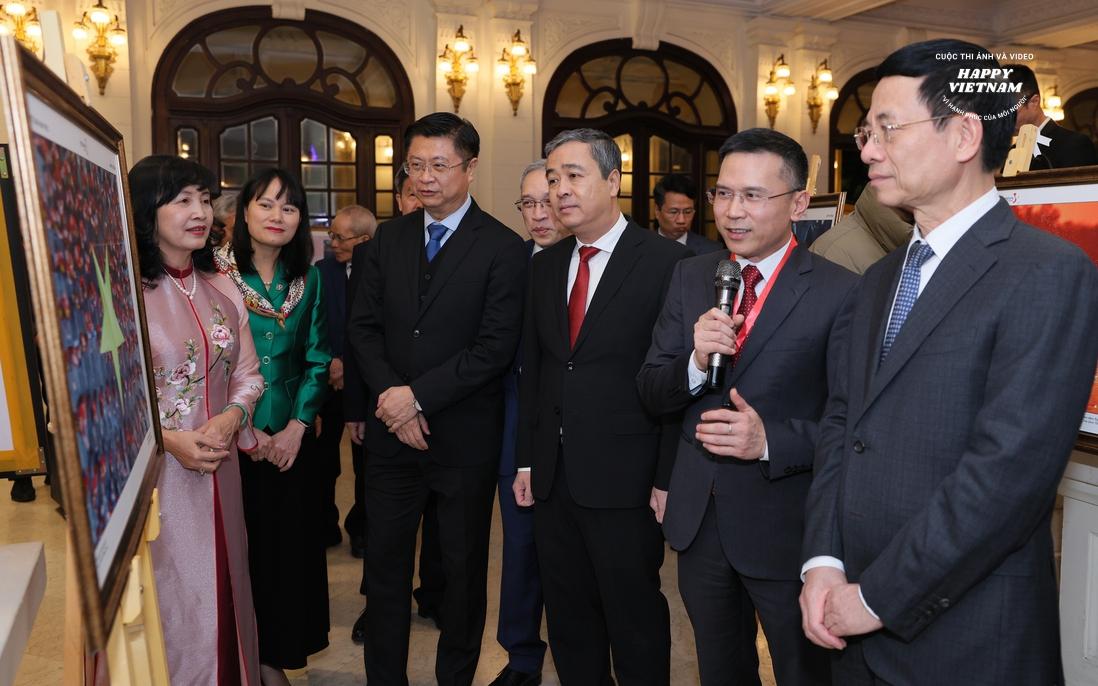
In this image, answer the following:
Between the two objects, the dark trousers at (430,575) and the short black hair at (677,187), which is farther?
the short black hair at (677,187)

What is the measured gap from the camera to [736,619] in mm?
2117

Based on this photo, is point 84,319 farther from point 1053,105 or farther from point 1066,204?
point 1053,105

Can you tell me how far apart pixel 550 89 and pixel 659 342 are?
22.9ft

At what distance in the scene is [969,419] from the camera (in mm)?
1435

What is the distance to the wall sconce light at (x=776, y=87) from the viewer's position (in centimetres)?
918

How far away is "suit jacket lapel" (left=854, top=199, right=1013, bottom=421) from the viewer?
4.75 ft

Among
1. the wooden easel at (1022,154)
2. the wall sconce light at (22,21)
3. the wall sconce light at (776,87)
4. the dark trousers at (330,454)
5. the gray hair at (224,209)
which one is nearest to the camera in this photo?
the wooden easel at (1022,154)

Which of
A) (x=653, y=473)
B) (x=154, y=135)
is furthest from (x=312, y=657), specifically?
(x=154, y=135)

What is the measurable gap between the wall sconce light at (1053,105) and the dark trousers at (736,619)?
10.4 meters

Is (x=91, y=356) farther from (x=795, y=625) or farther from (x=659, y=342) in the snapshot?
(x=795, y=625)

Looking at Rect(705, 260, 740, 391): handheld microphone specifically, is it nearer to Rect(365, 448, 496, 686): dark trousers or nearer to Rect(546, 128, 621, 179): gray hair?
Rect(546, 128, 621, 179): gray hair

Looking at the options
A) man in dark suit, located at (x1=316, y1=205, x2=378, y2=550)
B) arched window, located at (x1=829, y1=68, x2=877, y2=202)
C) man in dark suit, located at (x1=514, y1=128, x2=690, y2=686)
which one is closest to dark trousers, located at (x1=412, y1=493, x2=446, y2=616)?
man in dark suit, located at (x1=316, y1=205, x2=378, y2=550)

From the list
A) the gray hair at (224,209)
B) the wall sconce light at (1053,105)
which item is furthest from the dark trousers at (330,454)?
the wall sconce light at (1053,105)

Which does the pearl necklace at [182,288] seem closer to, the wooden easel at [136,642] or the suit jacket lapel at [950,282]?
the wooden easel at [136,642]
